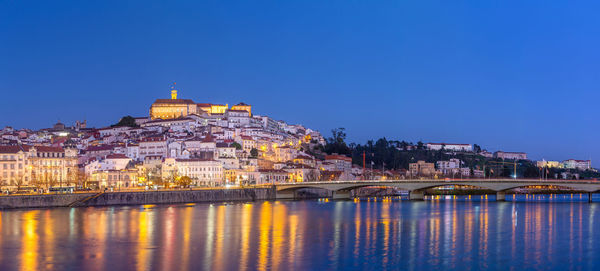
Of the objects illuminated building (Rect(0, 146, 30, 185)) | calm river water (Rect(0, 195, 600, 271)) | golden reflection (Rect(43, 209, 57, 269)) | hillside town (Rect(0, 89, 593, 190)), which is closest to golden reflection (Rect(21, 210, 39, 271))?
calm river water (Rect(0, 195, 600, 271))

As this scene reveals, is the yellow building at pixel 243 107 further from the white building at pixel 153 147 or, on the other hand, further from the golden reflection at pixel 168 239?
the golden reflection at pixel 168 239

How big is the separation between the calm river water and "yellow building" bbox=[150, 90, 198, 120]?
70025 millimetres

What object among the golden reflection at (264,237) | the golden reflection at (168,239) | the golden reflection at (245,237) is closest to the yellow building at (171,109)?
the golden reflection at (245,237)

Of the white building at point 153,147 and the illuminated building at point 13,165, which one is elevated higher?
the white building at point 153,147

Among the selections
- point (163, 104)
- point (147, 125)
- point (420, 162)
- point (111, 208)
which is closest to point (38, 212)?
point (111, 208)

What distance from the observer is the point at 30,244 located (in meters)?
27.5

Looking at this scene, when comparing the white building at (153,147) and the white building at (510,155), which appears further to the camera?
the white building at (510,155)

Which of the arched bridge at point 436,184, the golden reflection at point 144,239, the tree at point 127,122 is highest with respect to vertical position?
the tree at point 127,122

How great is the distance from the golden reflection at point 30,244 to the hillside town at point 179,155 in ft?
71.0

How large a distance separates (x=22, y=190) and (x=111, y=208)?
454 inches

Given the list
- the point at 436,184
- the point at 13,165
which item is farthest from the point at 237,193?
the point at 13,165

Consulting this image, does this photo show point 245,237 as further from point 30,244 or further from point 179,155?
point 179,155

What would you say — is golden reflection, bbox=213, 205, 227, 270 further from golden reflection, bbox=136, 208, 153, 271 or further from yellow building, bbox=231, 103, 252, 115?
yellow building, bbox=231, 103, 252, 115

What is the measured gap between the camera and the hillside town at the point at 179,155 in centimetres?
6544
